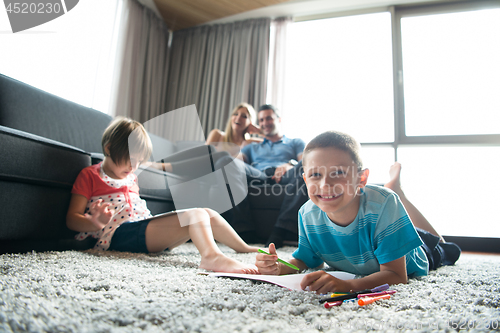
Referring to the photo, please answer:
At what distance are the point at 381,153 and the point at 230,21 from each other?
223 cm

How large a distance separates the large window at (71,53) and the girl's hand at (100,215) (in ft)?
4.84

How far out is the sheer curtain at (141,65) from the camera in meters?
2.89

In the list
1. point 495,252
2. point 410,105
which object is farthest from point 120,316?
point 410,105

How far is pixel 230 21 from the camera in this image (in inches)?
136

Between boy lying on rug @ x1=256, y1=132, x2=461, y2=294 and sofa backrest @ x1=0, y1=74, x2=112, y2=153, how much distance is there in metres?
1.32

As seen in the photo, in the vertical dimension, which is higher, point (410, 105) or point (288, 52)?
point (288, 52)

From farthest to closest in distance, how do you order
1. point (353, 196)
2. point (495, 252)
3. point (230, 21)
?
point (230, 21) < point (495, 252) < point (353, 196)

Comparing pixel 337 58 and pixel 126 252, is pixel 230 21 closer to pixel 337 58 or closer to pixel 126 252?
pixel 337 58

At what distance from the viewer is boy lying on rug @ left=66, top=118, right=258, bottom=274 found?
39.7 inches

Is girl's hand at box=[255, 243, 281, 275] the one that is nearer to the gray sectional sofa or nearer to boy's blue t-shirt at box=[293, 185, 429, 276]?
boy's blue t-shirt at box=[293, 185, 429, 276]

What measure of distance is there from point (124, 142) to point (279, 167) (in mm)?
1016

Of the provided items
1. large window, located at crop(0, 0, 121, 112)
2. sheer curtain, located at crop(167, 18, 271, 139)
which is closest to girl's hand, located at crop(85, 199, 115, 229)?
large window, located at crop(0, 0, 121, 112)

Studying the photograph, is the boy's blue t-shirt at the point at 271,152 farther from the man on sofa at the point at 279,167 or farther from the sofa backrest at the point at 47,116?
the sofa backrest at the point at 47,116

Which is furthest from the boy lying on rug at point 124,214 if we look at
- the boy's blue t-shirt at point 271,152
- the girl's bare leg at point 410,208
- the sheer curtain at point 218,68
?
the sheer curtain at point 218,68
